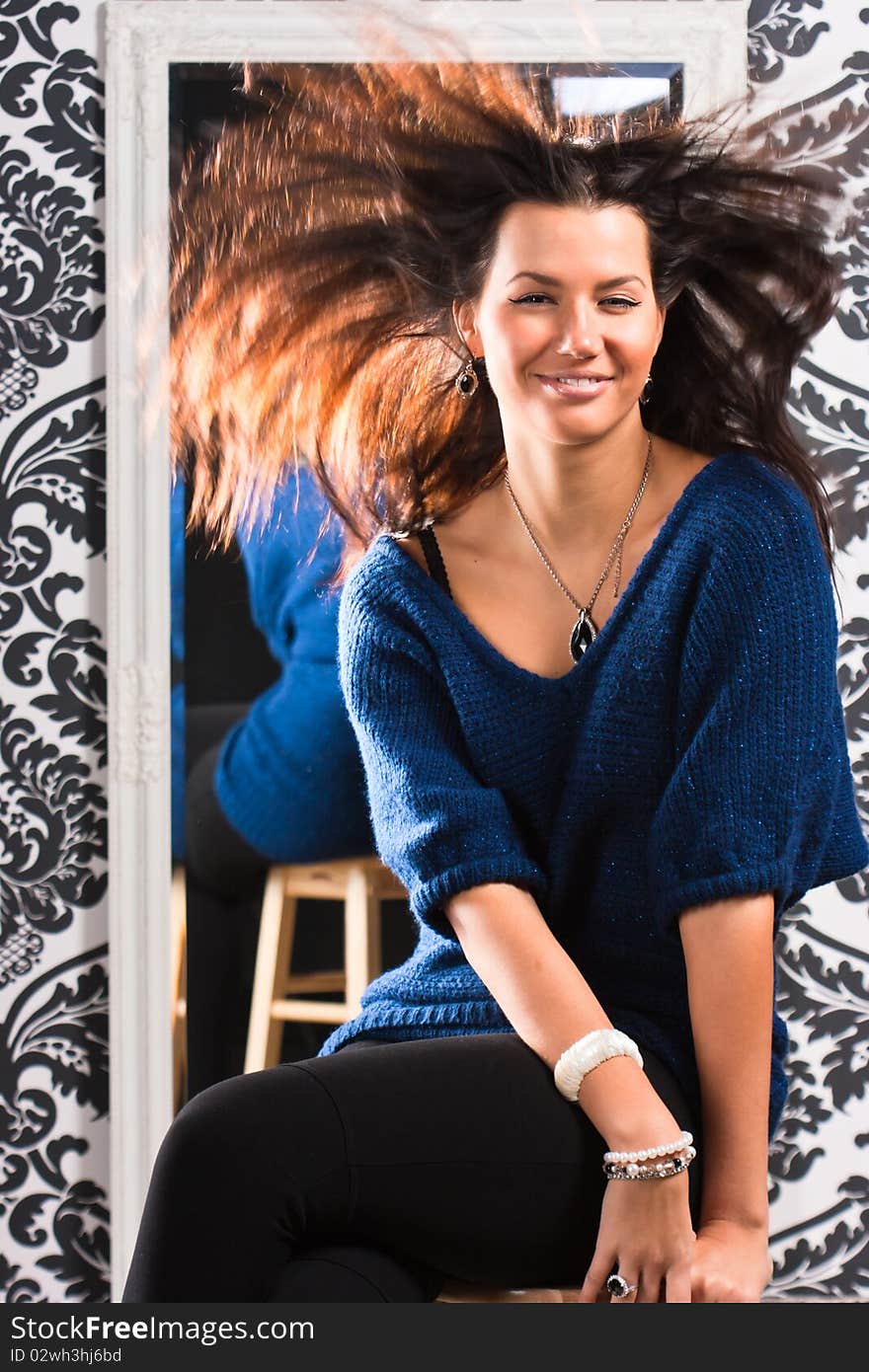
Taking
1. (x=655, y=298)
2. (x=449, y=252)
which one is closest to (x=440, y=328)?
(x=449, y=252)

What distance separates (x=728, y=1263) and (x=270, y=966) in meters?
0.76

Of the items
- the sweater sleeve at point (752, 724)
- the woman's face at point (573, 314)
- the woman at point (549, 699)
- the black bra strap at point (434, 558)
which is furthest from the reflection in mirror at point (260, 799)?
the sweater sleeve at point (752, 724)

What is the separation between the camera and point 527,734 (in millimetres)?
1059

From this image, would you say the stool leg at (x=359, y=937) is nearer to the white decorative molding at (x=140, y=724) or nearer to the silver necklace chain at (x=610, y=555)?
the white decorative molding at (x=140, y=724)

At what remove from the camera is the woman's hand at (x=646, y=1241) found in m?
0.88

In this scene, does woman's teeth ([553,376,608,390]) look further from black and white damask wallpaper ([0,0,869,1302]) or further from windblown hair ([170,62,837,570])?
black and white damask wallpaper ([0,0,869,1302])

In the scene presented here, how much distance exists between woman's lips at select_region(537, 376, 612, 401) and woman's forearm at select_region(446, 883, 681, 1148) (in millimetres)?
368

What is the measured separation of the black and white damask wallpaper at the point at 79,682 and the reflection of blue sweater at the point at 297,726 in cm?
18

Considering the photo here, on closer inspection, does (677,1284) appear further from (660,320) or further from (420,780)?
(660,320)

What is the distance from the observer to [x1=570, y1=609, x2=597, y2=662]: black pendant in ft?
3.54

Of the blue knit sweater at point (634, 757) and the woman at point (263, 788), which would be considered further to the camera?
the woman at point (263, 788)

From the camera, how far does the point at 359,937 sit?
156 centimetres

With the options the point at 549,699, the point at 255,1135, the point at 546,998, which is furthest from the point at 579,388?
the point at 255,1135

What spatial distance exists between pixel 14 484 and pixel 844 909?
104 centimetres
